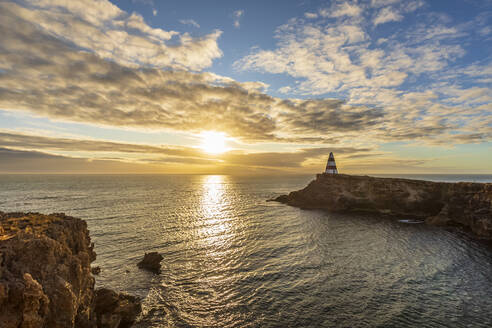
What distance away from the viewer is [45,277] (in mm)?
11625

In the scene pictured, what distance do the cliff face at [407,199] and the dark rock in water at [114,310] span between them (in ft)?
206

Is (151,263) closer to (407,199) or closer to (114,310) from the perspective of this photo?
(114,310)

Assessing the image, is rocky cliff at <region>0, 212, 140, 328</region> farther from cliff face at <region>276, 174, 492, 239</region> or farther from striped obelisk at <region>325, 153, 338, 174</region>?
striped obelisk at <region>325, 153, 338, 174</region>

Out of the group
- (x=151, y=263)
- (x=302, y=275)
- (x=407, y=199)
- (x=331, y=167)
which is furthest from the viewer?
(x=331, y=167)

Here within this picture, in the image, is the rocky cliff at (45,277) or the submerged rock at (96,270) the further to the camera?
the submerged rock at (96,270)

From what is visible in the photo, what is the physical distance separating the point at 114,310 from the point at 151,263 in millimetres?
10084

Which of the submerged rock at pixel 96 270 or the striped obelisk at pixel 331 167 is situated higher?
the striped obelisk at pixel 331 167

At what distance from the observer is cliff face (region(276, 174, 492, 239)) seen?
47.2m

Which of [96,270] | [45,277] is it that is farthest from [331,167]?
[45,277]

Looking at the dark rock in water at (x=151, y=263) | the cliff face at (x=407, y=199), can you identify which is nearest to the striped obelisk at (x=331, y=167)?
the cliff face at (x=407, y=199)

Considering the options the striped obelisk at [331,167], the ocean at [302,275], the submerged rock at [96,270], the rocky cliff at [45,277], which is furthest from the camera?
the striped obelisk at [331,167]

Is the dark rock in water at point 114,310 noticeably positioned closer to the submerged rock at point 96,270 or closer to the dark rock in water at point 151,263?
the dark rock in water at point 151,263

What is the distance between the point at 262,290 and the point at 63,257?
19003mm

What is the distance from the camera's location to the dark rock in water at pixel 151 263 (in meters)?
28.8
